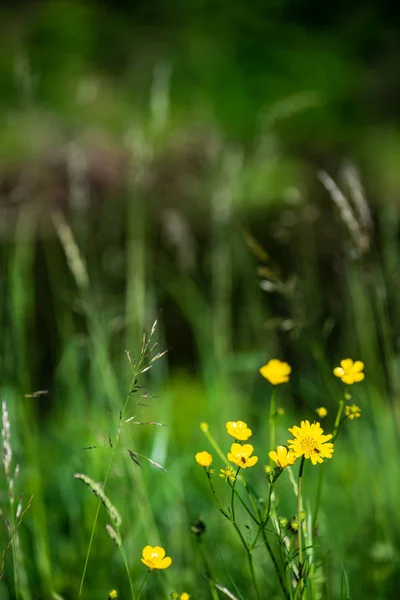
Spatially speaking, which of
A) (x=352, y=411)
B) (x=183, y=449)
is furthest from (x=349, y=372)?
(x=183, y=449)

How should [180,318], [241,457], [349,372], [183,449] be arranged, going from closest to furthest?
[241,457], [349,372], [183,449], [180,318]

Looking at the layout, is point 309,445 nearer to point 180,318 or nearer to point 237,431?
point 237,431

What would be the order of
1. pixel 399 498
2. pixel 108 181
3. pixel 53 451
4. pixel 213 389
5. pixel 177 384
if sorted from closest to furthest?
pixel 399 498 < pixel 213 389 < pixel 53 451 < pixel 177 384 < pixel 108 181

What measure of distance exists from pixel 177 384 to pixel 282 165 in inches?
297

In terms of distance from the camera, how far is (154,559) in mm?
784

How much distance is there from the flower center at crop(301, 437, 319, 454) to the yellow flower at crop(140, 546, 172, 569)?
0.20m

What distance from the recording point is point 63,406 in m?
2.47

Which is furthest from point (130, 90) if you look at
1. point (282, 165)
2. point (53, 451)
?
point (53, 451)

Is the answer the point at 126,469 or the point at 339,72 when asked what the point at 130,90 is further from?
the point at 126,469

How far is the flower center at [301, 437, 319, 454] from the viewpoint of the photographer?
777 millimetres

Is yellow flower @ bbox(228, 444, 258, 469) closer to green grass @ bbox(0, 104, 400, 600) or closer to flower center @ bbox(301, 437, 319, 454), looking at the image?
flower center @ bbox(301, 437, 319, 454)

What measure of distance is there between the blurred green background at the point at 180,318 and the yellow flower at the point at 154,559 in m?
0.14

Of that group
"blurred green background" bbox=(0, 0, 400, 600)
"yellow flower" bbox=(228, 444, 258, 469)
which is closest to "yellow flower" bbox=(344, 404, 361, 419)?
"yellow flower" bbox=(228, 444, 258, 469)

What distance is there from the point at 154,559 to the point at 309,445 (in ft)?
0.74
